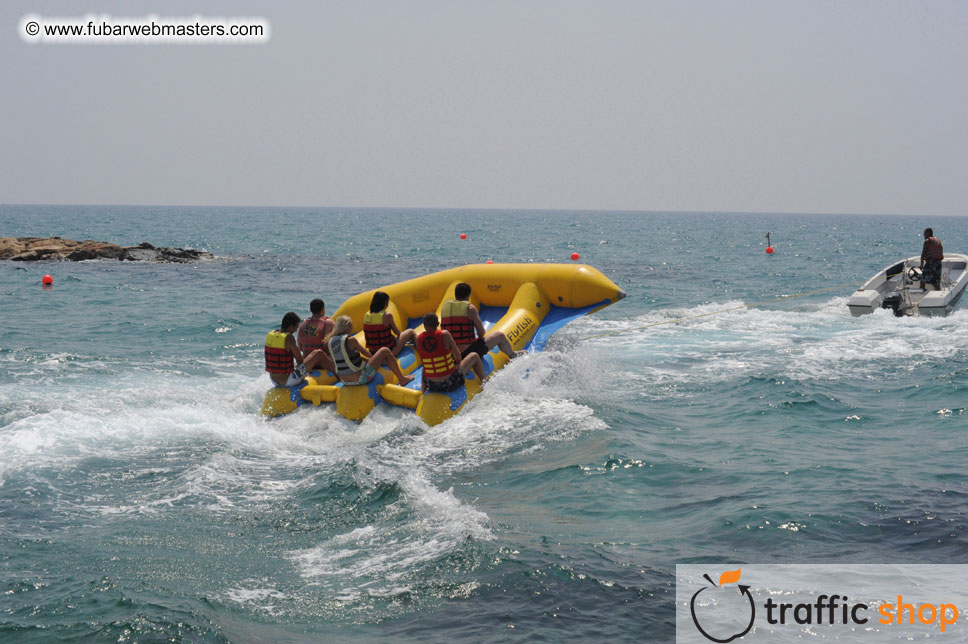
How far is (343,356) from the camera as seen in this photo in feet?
26.0

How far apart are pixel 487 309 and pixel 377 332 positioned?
222 centimetres

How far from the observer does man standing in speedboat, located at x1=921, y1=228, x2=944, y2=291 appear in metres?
14.6

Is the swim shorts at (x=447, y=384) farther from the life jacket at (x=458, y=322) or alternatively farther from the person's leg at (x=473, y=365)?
the life jacket at (x=458, y=322)

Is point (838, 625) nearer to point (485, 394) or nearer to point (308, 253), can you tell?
point (485, 394)

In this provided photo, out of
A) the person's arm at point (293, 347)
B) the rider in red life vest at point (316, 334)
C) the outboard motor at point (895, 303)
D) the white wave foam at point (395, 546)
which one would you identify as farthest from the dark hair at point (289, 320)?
the outboard motor at point (895, 303)

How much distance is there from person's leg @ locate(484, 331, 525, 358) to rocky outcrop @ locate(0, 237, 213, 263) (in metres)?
22.7

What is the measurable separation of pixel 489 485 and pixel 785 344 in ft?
26.0

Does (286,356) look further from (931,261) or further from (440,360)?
(931,261)

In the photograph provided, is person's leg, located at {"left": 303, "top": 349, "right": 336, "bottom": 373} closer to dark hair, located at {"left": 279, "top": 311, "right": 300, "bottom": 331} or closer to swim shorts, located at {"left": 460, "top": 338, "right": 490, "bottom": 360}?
dark hair, located at {"left": 279, "top": 311, "right": 300, "bottom": 331}

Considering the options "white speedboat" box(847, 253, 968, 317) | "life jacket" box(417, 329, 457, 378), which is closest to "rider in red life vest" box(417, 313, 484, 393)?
"life jacket" box(417, 329, 457, 378)

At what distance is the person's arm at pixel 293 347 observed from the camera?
8.26 meters

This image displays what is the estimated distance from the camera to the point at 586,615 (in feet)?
14.8

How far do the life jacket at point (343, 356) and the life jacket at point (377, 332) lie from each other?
39cm

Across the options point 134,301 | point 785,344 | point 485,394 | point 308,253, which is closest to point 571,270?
point 485,394
